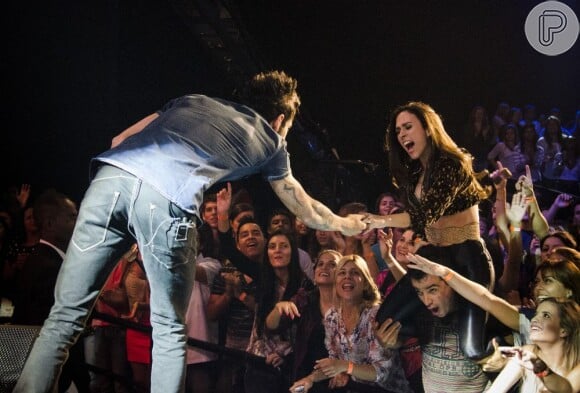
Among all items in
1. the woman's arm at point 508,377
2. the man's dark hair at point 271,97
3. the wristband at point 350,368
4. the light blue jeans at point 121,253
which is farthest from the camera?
→ the wristband at point 350,368

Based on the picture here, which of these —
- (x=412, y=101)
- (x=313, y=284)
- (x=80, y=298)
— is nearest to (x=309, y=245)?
(x=313, y=284)

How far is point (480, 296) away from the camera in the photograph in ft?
9.78

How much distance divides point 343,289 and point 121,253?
4.22 feet

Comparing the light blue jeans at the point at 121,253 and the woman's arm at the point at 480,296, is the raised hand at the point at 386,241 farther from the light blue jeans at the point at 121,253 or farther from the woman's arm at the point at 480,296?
the light blue jeans at the point at 121,253

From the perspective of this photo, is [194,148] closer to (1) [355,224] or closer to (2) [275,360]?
(1) [355,224]

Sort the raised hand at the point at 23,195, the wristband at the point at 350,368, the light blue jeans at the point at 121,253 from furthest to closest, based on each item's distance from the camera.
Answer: the raised hand at the point at 23,195, the wristband at the point at 350,368, the light blue jeans at the point at 121,253

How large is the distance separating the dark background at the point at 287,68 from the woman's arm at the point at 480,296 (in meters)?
0.54

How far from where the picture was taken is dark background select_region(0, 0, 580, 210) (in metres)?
3.26

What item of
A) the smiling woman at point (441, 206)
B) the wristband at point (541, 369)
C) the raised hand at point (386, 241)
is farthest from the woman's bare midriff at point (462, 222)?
the wristband at point (541, 369)

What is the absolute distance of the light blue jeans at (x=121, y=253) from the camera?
212 cm

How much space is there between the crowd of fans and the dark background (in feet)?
0.69

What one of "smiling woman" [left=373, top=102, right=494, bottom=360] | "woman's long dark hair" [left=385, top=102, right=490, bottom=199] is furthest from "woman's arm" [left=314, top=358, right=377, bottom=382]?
"woman's long dark hair" [left=385, top=102, right=490, bottom=199]

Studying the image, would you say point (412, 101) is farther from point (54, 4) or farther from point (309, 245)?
point (54, 4)

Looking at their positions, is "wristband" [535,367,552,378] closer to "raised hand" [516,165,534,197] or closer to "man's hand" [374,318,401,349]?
"man's hand" [374,318,401,349]
